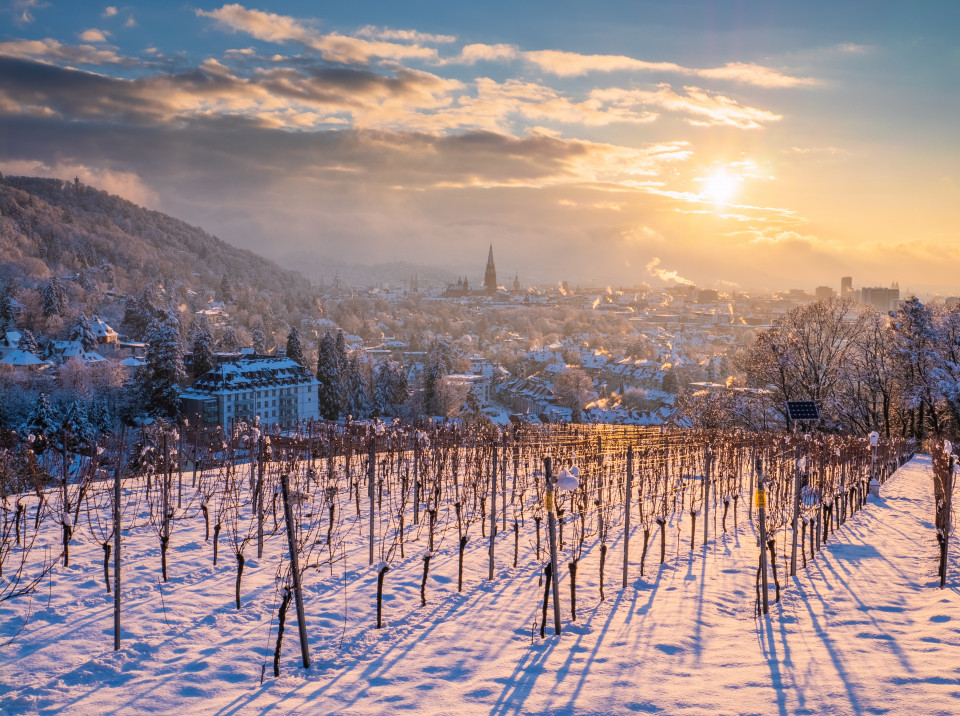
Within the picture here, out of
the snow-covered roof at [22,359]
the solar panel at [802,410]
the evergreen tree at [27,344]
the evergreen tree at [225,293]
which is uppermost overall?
the evergreen tree at [225,293]

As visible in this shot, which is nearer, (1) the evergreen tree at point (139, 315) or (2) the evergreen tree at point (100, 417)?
(2) the evergreen tree at point (100, 417)

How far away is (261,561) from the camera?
875cm

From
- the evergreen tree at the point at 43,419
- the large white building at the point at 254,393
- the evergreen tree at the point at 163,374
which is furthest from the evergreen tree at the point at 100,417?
the large white building at the point at 254,393

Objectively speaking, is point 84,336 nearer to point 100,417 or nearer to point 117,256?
point 100,417

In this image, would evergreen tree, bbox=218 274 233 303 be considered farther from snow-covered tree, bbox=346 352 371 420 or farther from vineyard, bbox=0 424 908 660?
vineyard, bbox=0 424 908 660

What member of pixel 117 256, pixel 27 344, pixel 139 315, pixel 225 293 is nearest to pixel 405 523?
pixel 27 344

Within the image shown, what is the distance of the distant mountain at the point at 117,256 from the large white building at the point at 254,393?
34.6 metres

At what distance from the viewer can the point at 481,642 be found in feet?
21.8

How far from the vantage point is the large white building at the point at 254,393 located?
3819 centimetres

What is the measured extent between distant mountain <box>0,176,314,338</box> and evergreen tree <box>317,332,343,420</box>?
35253 millimetres

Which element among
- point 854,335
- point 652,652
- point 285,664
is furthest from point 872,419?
point 285,664

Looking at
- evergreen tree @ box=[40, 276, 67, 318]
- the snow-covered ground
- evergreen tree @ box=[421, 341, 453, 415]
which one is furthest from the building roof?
the snow-covered ground

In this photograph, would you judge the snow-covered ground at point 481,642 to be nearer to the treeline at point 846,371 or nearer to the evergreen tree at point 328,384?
the treeline at point 846,371

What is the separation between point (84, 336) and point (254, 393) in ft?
66.0
